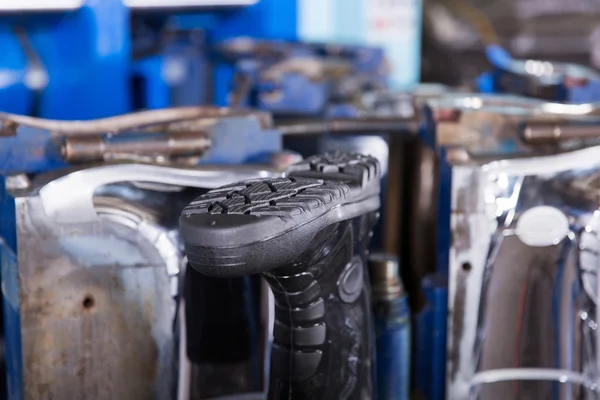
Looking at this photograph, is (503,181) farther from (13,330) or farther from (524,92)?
(524,92)

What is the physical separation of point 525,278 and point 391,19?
3.11 meters

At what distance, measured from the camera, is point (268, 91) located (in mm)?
1791

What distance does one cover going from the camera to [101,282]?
2.33 ft

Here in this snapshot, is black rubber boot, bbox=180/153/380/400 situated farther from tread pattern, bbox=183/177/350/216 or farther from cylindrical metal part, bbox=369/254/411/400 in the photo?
cylindrical metal part, bbox=369/254/411/400

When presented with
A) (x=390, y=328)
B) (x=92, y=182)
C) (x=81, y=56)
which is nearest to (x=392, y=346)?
(x=390, y=328)

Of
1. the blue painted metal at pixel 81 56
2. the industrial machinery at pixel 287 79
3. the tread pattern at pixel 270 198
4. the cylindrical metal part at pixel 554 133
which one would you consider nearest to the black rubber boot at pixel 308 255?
the tread pattern at pixel 270 198

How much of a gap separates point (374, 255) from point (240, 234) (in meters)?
0.37

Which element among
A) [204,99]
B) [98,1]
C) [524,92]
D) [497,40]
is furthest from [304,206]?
[497,40]

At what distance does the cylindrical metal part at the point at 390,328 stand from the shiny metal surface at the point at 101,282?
0.23 metres

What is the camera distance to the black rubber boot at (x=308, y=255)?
56 centimetres

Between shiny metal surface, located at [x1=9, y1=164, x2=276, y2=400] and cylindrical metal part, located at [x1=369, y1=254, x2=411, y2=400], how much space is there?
234mm

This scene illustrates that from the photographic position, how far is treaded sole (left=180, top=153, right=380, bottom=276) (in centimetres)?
55

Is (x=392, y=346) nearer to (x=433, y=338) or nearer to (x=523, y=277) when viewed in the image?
(x=433, y=338)

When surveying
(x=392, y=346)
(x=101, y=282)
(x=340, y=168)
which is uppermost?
(x=340, y=168)
